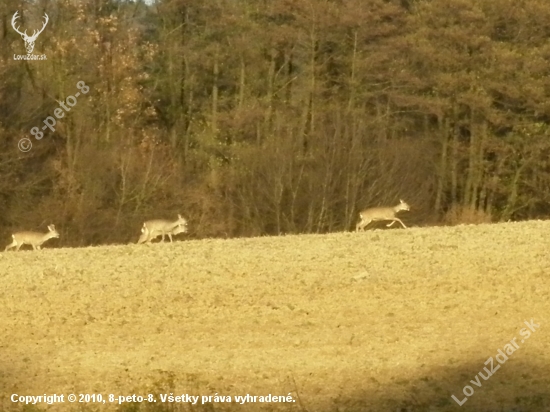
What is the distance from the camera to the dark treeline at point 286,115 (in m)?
36.3

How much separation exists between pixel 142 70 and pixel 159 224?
16.5 metres

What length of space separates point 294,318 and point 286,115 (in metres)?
22.8

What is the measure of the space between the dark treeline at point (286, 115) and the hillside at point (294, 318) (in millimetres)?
13799

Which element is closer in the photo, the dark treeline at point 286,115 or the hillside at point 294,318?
the hillside at point 294,318

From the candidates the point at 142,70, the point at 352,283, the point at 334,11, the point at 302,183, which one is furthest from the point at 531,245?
the point at 142,70

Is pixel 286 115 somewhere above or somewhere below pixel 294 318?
above

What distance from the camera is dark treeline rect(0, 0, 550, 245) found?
36.3m

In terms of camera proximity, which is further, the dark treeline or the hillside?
the dark treeline

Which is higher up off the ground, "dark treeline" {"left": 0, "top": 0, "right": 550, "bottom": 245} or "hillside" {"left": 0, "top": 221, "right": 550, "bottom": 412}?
"dark treeline" {"left": 0, "top": 0, "right": 550, "bottom": 245}

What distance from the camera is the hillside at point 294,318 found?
39.8 ft

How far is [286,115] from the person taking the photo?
38.7m

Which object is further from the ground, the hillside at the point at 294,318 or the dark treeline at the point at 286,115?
the dark treeline at the point at 286,115

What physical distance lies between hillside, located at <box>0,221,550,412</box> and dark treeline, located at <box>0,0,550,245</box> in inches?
543

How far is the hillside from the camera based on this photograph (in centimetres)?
1214
